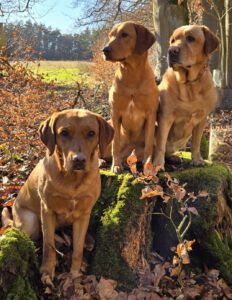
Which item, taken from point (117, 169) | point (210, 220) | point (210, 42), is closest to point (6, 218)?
point (117, 169)

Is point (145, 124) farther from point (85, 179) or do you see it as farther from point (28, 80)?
point (28, 80)

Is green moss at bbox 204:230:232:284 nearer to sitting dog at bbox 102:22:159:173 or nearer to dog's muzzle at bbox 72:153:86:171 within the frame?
sitting dog at bbox 102:22:159:173

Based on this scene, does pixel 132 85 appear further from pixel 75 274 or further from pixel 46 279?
pixel 46 279

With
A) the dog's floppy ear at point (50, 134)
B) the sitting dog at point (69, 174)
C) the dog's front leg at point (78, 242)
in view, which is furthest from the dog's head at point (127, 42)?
the dog's front leg at point (78, 242)

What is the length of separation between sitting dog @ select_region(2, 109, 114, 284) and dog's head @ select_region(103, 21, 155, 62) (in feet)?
3.67

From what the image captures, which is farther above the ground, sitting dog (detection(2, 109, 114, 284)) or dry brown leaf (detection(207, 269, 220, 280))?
sitting dog (detection(2, 109, 114, 284))

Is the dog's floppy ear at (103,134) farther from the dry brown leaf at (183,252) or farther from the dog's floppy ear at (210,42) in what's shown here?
the dog's floppy ear at (210,42)

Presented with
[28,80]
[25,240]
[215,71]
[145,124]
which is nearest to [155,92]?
[145,124]

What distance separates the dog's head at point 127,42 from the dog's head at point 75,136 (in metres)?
1.14

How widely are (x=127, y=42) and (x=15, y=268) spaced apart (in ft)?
8.76

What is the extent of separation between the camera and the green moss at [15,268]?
3338 millimetres

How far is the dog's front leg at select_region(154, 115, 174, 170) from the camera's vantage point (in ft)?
16.0

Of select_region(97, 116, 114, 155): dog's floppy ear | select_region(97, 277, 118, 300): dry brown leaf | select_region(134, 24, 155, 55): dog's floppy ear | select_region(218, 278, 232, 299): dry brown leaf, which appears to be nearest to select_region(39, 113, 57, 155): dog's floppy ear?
select_region(97, 116, 114, 155): dog's floppy ear

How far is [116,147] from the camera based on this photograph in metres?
4.88
